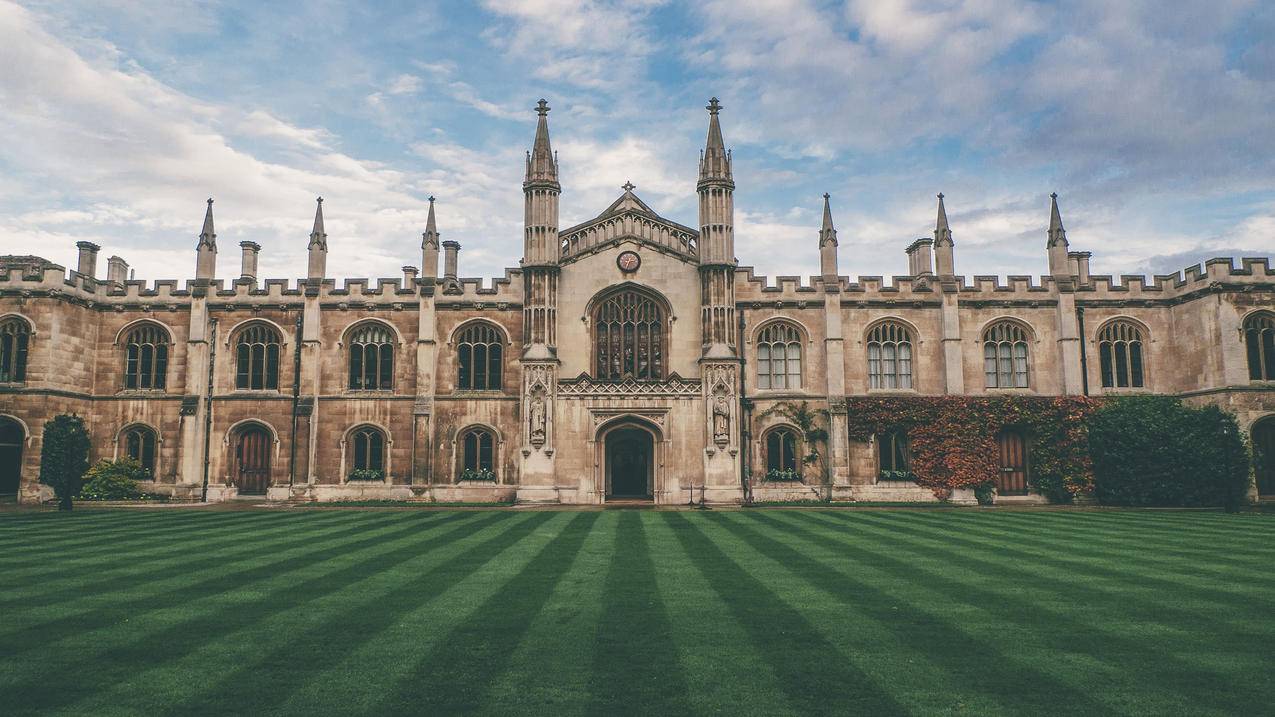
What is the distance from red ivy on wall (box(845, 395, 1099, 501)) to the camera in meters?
31.9

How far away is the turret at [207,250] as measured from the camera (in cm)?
3462

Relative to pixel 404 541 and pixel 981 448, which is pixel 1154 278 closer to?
pixel 981 448

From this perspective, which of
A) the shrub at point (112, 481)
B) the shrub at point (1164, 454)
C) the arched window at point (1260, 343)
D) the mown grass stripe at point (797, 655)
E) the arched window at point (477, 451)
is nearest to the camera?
the mown grass stripe at point (797, 655)

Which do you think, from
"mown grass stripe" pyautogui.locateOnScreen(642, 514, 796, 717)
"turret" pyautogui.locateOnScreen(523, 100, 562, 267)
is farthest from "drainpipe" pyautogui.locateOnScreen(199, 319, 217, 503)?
"mown grass stripe" pyautogui.locateOnScreen(642, 514, 796, 717)

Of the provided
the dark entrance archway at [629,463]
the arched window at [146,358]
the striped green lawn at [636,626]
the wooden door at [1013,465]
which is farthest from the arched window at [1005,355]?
the arched window at [146,358]

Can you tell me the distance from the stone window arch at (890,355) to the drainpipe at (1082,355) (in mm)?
7349

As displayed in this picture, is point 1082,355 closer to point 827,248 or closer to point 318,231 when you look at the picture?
point 827,248

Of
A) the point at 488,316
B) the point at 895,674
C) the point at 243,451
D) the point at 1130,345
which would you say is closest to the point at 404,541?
the point at 895,674

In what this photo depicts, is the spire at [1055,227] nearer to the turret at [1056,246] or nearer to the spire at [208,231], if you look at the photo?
the turret at [1056,246]

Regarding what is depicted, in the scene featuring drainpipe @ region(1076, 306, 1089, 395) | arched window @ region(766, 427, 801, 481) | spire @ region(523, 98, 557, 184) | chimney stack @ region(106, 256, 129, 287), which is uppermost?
spire @ region(523, 98, 557, 184)

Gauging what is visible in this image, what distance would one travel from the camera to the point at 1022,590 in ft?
37.5

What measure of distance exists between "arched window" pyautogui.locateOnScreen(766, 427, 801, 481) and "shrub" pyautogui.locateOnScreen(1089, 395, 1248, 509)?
12.2 meters

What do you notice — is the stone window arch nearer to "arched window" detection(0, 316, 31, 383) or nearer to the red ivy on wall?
the red ivy on wall

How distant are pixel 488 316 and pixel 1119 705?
29930 millimetres
